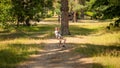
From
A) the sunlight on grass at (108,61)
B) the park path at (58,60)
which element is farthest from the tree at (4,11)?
the sunlight on grass at (108,61)

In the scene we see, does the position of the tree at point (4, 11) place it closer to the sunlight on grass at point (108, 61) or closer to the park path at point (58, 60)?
the park path at point (58, 60)

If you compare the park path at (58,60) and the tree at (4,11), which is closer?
the park path at (58,60)

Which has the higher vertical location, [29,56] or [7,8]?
[7,8]

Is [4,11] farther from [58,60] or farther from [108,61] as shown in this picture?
[108,61]

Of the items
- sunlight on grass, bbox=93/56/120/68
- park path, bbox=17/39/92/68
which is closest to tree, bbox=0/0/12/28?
park path, bbox=17/39/92/68

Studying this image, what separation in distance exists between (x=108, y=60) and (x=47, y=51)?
5.56 m

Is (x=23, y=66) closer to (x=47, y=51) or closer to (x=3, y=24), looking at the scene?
(x=47, y=51)

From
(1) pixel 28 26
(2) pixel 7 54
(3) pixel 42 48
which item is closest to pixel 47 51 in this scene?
(3) pixel 42 48

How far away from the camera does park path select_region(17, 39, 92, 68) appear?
602 inches

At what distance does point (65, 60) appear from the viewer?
16812mm

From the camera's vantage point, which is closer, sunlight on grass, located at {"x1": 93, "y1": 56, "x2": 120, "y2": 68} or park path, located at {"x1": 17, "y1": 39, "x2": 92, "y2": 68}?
sunlight on grass, located at {"x1": 93, "y1": 56, "x2": 120, "y2": 68}

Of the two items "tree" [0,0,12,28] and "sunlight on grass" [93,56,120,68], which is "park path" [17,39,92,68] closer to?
"sunlight on grass" [93,56,120,68]

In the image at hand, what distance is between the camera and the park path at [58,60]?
15.3 m

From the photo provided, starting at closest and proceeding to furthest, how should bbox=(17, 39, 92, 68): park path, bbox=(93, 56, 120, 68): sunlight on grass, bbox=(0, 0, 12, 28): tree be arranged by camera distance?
bbox=(93, 56, 120, 68): sunlight on grass < bbox=(17, 39, 92, 68): park path < bbox=(0, 0, 12, 28): tree
